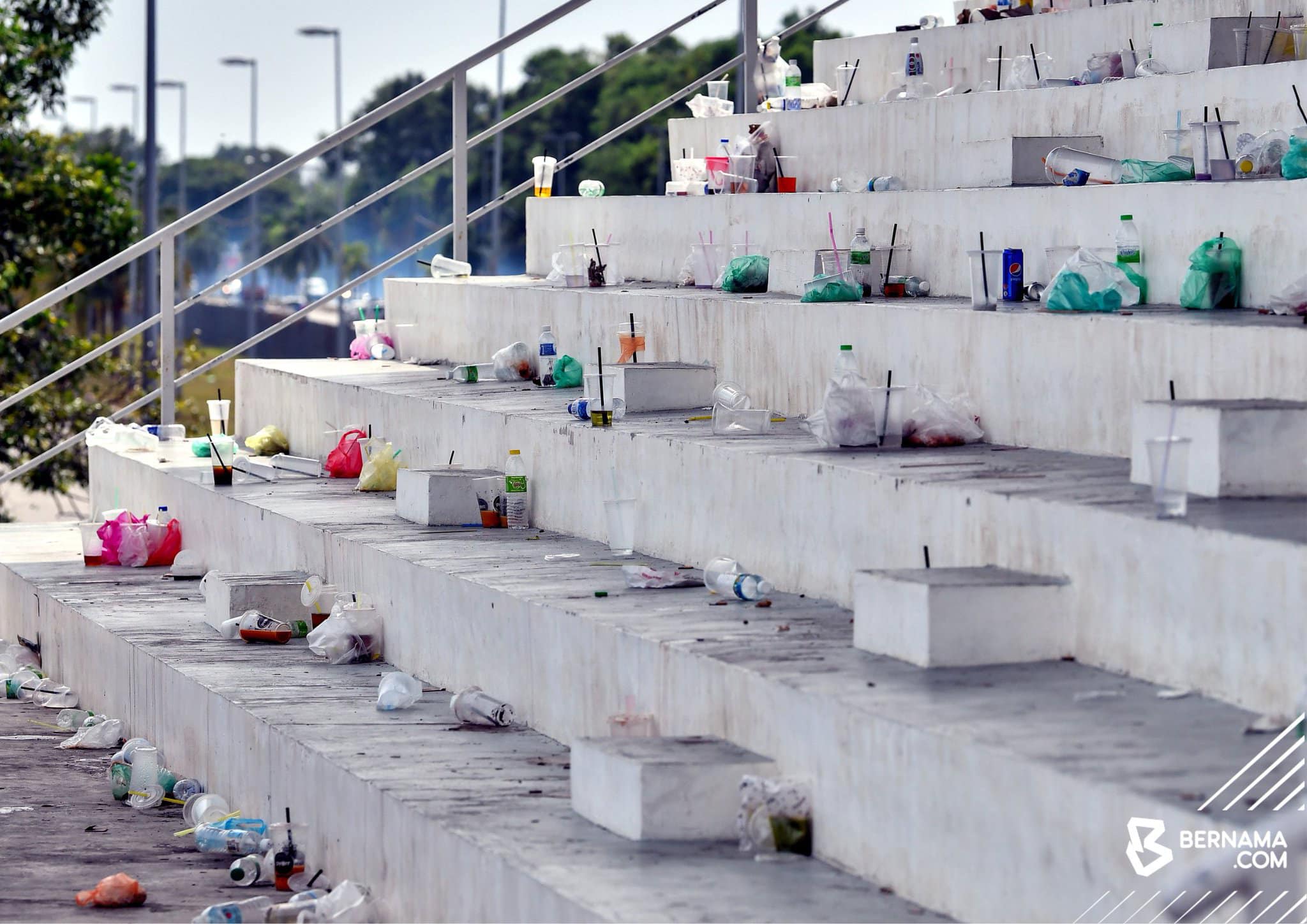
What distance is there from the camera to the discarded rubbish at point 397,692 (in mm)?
6070

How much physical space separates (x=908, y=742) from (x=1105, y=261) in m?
2.59

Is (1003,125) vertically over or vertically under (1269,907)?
over

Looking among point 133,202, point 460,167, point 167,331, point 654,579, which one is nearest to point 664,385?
point 654,579

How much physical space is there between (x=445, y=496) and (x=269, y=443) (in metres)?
2.81

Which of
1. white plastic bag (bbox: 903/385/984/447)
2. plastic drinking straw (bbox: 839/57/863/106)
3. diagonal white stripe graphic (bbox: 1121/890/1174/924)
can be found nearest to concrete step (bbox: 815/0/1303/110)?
plastic drinking straw (bbox: 839/57/863/106)

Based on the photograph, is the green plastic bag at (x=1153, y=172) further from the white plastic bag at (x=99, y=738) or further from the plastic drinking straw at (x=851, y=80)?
the white plastic bag at (x=99, y=738)

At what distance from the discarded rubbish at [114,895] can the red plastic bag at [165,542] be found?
3.79m

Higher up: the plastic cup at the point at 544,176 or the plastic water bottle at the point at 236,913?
the plastic cup at the point at 544,176

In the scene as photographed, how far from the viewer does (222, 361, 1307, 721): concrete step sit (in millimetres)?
4094

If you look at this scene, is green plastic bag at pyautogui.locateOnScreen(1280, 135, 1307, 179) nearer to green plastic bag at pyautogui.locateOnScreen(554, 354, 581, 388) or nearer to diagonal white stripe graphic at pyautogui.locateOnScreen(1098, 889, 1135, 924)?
diagonal white stripe graphic at pyautogui.locateOnScreen(1098, 889, 1135, 924)

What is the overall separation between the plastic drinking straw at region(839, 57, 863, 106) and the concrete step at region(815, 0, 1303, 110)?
22 mm

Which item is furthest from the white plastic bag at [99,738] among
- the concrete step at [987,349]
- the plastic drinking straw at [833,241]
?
the plastic drinking straw at [833,241]

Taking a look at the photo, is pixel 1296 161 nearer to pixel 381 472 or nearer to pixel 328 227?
pixel 381 472

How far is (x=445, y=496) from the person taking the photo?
7.23 metres
